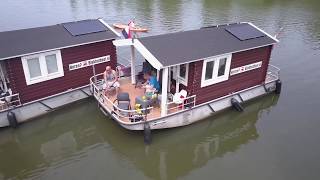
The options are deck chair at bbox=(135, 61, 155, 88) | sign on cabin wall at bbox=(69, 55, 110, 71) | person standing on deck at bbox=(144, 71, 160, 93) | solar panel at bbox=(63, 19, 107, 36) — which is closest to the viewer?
person standing on deck at bbox=(144, 71, 160, 93)

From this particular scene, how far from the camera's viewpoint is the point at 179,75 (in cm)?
1548

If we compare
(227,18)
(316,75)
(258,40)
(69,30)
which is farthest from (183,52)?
(227,18)

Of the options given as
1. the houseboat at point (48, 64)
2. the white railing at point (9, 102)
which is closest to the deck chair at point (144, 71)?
the houseboat at point (48, 64)

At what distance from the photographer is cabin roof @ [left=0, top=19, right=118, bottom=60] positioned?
49.6 ft

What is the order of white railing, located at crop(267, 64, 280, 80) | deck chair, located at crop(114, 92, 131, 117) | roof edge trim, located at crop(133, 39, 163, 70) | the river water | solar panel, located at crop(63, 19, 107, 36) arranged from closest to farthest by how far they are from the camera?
the river water → roof edge trim, located at crop(133, 39, 163, 70) → deck chair, located at crop(114, 92, 131, 117) → solar panel, located at crop(63, 19, 107, 36) → white railing, located at crop(267, 64, 280, 80)

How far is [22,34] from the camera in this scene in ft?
53.4

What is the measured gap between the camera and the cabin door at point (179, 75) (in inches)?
596

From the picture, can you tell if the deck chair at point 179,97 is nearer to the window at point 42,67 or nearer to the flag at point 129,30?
the flag at point 129,30

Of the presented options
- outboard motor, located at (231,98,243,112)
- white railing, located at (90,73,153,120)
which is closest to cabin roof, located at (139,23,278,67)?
white railing, located at (90,73,153,120)

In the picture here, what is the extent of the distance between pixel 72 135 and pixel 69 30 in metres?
5.78

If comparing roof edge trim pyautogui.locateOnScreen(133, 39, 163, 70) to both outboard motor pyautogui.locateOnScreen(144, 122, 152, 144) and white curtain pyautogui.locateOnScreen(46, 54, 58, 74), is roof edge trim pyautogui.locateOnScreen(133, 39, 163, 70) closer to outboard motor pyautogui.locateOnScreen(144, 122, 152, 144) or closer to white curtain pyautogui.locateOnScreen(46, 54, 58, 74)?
outboard motor pyautogui.locateOnScreen(144, 122, 152, 144)

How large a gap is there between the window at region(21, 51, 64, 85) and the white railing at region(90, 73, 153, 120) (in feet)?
6.27

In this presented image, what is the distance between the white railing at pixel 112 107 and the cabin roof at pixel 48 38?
225cm

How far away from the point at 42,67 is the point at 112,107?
4.15m
